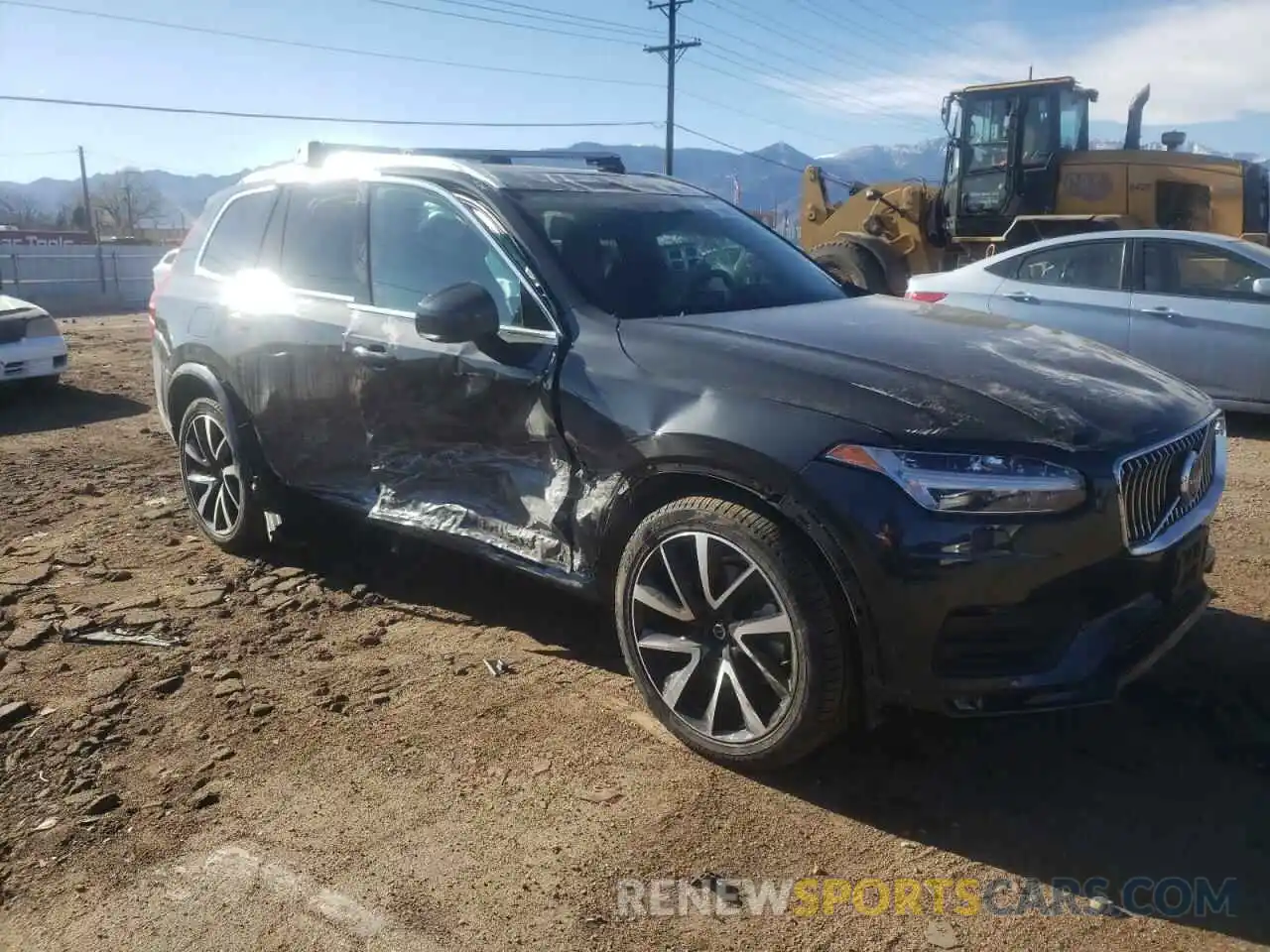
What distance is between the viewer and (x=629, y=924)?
2.58m

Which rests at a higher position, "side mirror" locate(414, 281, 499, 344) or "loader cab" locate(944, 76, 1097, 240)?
"loader cab" locate(944, 76, 1097, 240)

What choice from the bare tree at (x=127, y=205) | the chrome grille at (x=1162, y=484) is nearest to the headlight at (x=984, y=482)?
the chrome grille at (x=1162, y=484)

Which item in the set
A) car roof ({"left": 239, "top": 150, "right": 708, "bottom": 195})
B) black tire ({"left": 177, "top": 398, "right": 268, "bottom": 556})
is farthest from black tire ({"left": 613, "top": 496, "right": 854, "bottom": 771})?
black tire ({"left": 177, "top": 398, "right": 268, "bottom": 556})

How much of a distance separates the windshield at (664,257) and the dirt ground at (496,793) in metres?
1.36

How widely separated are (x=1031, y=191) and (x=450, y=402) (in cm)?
1068

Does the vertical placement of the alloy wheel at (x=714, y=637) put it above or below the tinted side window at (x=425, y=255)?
below

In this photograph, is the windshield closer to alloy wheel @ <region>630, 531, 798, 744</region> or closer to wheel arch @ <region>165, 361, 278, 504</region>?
alloy wheel @ <region>630, 531, 798, 744</region>

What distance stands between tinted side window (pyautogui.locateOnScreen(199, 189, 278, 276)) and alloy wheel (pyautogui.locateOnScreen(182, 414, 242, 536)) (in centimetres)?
74

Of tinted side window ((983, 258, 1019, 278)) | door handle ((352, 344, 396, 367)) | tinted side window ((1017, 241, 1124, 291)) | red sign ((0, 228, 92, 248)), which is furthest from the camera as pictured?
red sign ((0, 228, 92, 248))

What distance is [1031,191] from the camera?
12.7 metres

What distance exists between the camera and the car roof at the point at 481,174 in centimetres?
415

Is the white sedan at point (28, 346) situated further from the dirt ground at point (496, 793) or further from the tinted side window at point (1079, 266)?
the tinted side window at point (1079, 266)

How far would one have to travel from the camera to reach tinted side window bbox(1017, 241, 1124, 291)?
25.4ft

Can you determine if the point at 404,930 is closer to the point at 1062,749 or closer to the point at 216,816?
the point at 216,816
